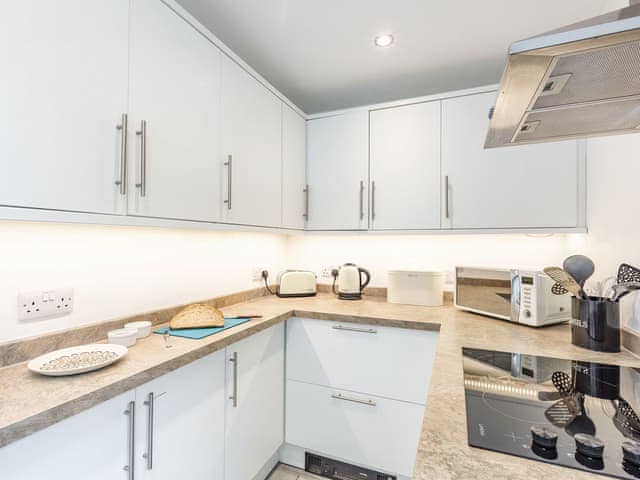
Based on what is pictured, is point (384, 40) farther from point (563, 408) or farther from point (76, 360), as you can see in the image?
point (76, 360)

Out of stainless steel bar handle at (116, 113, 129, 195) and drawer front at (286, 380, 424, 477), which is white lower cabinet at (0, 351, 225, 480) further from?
stainless steel bar handle at (116, 113, 129, 195)

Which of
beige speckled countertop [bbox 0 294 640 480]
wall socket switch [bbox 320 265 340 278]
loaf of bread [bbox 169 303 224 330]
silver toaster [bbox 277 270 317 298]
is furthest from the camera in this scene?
wall socket switch [bbox 320 265 340 278]

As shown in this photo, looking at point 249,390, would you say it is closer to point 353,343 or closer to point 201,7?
point 353,343

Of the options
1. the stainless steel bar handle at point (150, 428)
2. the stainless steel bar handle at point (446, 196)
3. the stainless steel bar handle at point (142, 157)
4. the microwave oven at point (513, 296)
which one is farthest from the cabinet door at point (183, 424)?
the stainless steel bar handle at point (446, 196)

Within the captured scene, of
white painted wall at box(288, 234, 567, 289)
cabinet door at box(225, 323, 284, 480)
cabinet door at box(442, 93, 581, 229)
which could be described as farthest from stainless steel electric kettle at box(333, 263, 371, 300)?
cabinet door at box(442, 93, 581, 229)

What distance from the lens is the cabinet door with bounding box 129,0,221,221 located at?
1093mm

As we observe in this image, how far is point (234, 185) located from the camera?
1550mm

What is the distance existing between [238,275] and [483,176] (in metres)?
1.56

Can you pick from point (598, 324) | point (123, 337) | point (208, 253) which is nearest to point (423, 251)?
point (598, 324)

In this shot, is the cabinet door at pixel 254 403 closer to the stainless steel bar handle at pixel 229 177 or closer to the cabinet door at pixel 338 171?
the stainless steel bar handle at pixel 229 177

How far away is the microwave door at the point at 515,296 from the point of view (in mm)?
1507

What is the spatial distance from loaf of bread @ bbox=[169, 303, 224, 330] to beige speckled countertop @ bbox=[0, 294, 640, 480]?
10 centimetres

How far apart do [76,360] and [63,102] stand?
29.1 inches

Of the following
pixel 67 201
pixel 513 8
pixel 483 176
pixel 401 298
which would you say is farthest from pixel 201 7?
pixel 401 298
